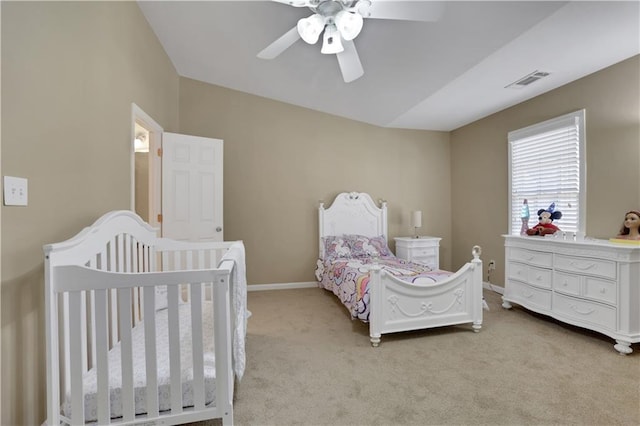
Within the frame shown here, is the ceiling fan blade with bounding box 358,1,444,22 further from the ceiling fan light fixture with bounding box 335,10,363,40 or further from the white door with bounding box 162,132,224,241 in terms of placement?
the white door with bounding box 162,132,224,241

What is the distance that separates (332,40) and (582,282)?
2.85m

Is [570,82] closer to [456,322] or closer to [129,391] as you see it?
[456,322]

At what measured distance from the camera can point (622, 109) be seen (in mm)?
2719

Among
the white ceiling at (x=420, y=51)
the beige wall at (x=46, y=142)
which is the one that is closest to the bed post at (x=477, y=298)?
the white ceiling at (x=420, y=51)

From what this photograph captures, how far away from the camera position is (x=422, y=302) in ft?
8.41

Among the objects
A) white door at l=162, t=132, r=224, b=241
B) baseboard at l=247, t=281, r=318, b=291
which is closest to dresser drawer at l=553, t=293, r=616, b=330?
baseboard at l=247, t=281, r=318, b=291

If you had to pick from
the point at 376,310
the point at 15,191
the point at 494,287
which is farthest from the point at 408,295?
the point at 15,191

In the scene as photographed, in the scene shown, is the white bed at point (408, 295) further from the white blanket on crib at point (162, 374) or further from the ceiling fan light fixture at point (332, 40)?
the ceiling fan light fixture at point (332, 40)

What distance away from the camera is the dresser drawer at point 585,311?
2.38 meters

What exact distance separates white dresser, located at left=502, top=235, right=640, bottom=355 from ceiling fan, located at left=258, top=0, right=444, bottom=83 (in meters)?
2.28

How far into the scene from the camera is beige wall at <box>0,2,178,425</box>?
1.23 meters

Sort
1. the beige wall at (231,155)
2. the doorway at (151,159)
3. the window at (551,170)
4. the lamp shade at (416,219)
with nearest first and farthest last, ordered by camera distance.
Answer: the beige wall at (231,155)
the doorway at (151,159)
the window at (551,170)
the lamp shade at (416,219)

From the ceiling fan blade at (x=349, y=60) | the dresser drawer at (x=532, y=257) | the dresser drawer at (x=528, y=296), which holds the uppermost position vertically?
the ceiling fan blade at (x=349, y=60)

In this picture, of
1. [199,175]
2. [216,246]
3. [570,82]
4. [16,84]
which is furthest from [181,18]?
[570,82]
